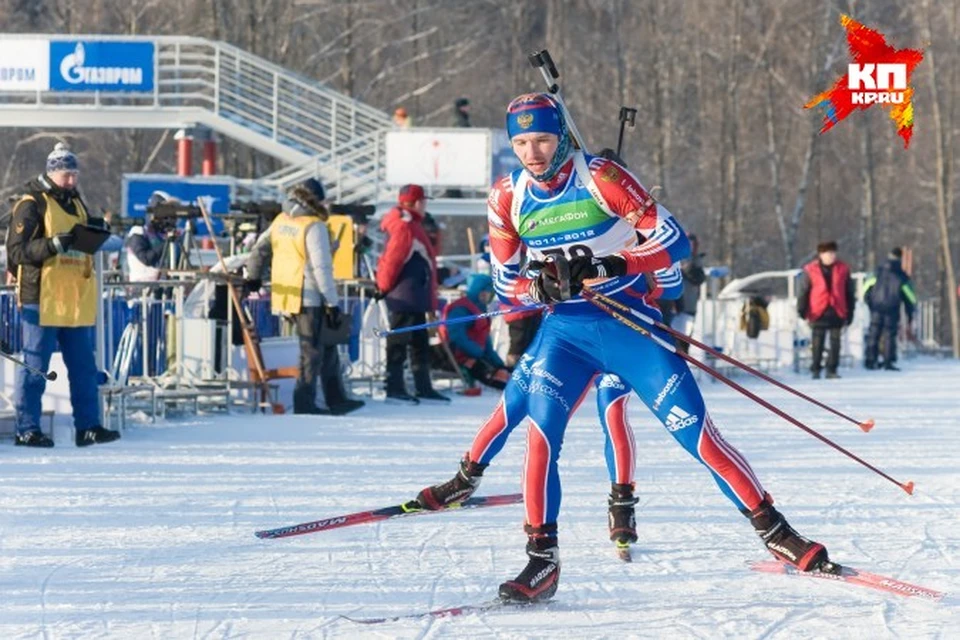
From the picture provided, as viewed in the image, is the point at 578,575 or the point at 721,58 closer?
the point at 578,575

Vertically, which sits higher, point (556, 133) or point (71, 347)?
point (556, 133)

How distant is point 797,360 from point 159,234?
9136 mm

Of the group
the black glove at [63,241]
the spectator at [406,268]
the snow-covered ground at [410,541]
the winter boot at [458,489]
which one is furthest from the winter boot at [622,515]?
the spectator at [406,268]

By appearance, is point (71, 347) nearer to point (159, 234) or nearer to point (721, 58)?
point (159, 234)

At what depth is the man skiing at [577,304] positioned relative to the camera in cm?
606

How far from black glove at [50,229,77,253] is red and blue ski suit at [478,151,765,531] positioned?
4.64 metres

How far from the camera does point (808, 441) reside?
11891 mm

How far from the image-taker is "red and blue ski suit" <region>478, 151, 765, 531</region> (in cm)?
609

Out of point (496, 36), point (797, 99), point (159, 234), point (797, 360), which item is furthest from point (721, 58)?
point (159, 234)

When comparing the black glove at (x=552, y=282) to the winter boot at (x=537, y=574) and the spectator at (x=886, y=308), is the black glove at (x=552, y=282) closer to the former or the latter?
the winter boot at (x=537, y=574)

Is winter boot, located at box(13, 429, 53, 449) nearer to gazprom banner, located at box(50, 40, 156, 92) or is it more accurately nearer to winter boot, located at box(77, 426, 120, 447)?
winter boot, located at box(77, 426, 120, 447)

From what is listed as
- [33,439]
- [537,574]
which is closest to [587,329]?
[537,574]

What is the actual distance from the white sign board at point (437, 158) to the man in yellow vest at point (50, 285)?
51.7 ft

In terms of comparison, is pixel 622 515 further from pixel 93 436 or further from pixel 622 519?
pixel 93 436
